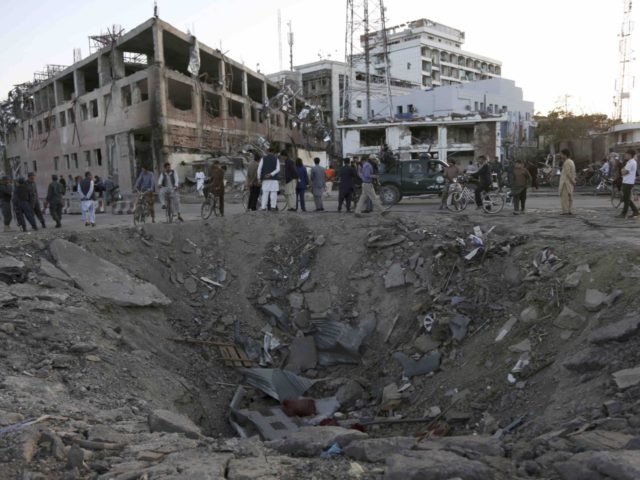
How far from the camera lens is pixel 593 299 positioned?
6.66 metres

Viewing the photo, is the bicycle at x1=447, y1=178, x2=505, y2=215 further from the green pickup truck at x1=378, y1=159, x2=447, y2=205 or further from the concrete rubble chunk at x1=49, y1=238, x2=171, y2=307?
the concrete rubble chunk at x1=49, y1=238, x2=171, y2=307

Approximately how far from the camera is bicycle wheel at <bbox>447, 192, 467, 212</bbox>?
566 inches

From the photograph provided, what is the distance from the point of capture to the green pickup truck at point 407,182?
17984mm

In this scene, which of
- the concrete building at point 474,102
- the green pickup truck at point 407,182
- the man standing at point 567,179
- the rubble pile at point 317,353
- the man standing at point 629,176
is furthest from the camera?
the concrete building at point 474,102

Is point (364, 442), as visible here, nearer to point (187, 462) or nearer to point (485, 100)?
point (187, 462)

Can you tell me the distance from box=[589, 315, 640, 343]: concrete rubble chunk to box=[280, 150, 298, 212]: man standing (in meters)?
9.39

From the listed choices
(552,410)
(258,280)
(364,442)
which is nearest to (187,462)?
(364,442)

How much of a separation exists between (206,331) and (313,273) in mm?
2529

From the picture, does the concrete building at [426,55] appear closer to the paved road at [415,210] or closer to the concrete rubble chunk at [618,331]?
the paved road at [415,210]

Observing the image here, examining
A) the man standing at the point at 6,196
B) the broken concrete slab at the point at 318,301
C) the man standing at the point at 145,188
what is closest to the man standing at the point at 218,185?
the man standing at the point at 145,188

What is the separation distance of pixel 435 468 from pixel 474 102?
5689 centimetres

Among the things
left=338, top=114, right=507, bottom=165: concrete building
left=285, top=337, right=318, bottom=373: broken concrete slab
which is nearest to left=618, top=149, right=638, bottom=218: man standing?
left=285, top=337, right=318, bottom=373: broken concrete slab

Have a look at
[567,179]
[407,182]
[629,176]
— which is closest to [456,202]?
[567,179]

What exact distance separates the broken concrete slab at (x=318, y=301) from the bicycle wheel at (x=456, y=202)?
5817mm
